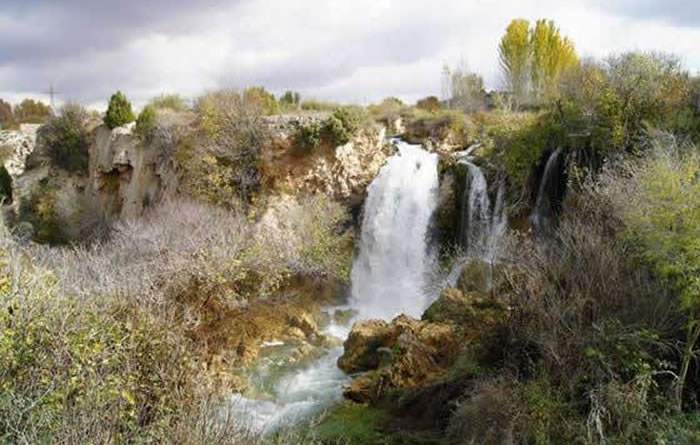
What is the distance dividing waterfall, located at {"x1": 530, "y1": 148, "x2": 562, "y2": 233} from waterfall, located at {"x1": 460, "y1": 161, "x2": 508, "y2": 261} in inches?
51.1

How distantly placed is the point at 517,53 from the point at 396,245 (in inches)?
770

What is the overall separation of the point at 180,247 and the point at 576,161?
1279cm

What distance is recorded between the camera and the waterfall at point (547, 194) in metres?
20.0

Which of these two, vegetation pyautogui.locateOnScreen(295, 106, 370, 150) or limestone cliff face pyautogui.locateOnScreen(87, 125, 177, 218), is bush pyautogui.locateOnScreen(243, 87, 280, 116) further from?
limestone cliff face pyautogui.locateOnScreen(87, 125, 177, 218)

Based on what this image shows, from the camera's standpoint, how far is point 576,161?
19297mm

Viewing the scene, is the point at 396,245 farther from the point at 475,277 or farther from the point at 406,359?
the point at 406,359

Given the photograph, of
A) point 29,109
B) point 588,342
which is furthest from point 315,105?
point 29,109

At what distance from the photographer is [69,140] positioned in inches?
1374

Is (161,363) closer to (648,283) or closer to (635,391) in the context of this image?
(635,391)

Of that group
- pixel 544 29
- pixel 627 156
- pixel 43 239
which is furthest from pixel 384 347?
pixel 544 29

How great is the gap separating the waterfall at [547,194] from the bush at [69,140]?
2621 cm

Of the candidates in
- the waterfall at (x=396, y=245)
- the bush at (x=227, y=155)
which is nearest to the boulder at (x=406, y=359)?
the waterfall at (x=396, y=245)

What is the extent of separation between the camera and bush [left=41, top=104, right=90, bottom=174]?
35.0 metres

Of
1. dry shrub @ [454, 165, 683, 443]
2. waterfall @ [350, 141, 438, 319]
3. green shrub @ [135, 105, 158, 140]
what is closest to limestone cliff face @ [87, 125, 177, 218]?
green shrub @ [135, 105, 158, 140]
